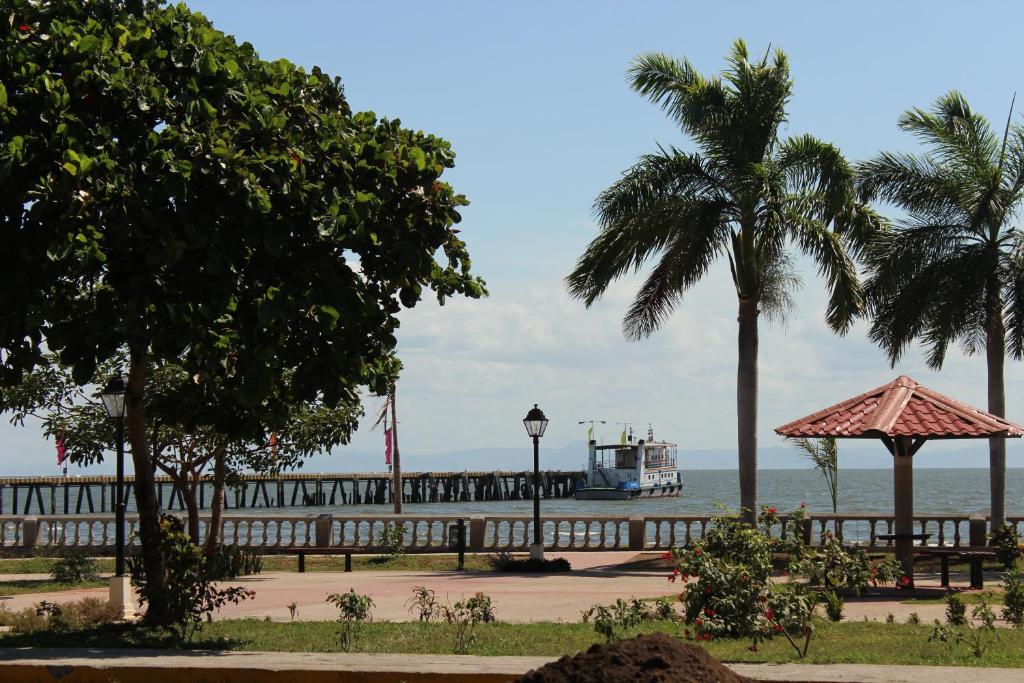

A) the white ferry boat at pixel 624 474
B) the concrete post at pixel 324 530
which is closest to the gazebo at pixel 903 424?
the concrete post at pixel 324 530

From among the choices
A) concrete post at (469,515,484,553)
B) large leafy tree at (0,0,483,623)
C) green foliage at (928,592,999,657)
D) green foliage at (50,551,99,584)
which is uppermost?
large leafy tree at (0,0,483,623)

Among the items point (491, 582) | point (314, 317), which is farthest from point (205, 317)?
point (491, 582)

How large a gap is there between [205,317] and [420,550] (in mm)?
17912

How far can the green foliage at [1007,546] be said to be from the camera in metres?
21.3

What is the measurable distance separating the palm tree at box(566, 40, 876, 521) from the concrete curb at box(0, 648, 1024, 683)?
1516 cm

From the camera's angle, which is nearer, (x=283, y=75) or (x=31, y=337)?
(x=31, y=337)

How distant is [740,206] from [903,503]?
7362 mm

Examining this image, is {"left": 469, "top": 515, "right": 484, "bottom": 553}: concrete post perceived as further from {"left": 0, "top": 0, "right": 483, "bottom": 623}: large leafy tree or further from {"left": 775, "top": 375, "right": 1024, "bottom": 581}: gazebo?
{"left": 0, "top": 0, "right": 483, "bottom": 623}: large leafy tree

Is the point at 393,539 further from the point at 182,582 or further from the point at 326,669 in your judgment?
the point at 326,669

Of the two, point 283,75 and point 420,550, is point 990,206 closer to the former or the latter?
point 420,550

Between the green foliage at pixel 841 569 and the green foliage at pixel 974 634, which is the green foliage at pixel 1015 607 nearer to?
the green foliage at pixel 974 634

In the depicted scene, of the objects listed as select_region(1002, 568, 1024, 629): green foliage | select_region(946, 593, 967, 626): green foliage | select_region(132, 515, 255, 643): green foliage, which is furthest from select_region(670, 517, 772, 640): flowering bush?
select_region(132, 515, 255, 643): green foliage

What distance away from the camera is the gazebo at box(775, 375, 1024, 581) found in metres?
20.0

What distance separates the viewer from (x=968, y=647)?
11492 mm
